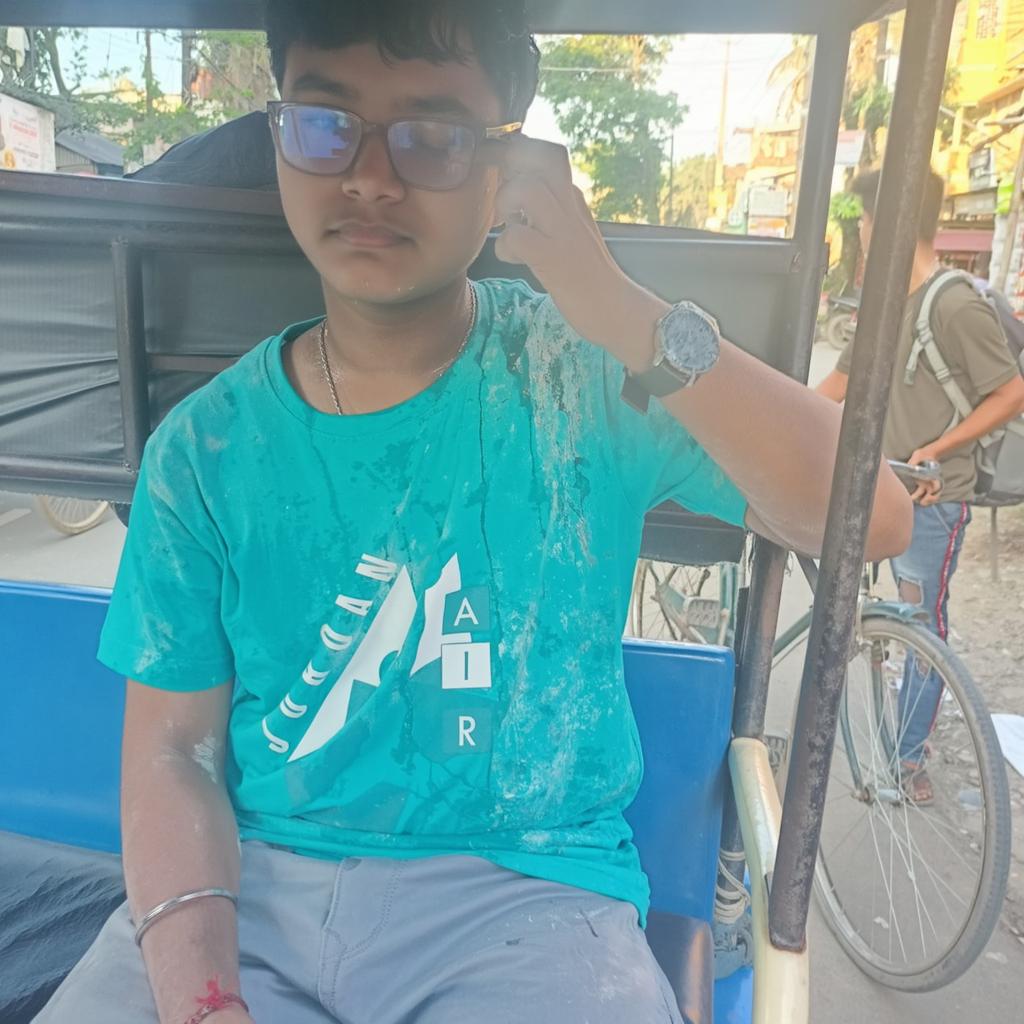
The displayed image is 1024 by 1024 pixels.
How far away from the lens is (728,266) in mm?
1402

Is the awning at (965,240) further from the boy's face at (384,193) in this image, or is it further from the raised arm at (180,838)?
the raised arm at (180,838)

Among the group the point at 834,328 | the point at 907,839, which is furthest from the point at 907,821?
the point at 834,328

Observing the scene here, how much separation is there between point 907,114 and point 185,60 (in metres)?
13.9

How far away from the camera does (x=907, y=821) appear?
8.34ft

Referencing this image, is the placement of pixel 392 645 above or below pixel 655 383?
below

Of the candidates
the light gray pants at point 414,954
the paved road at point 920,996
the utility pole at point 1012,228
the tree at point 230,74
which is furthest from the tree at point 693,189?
the light gray pants at point 414,954

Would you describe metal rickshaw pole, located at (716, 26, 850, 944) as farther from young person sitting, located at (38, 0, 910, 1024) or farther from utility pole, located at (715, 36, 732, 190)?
utility pole, located at (715, 36, 732, 190)

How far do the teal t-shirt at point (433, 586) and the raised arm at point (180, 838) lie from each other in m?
0.06

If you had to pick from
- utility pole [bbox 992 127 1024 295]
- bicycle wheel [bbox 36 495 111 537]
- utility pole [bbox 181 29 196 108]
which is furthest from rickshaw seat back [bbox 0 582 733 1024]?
utility pole [bbox 181 29 196 108]

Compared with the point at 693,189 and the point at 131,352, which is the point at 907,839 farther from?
the point at 693,189

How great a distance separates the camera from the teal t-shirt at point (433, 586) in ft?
3.70

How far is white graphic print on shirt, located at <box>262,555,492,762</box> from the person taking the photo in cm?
113

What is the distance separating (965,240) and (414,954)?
18.3m

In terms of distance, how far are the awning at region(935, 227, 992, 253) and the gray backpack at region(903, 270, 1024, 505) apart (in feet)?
50.4
